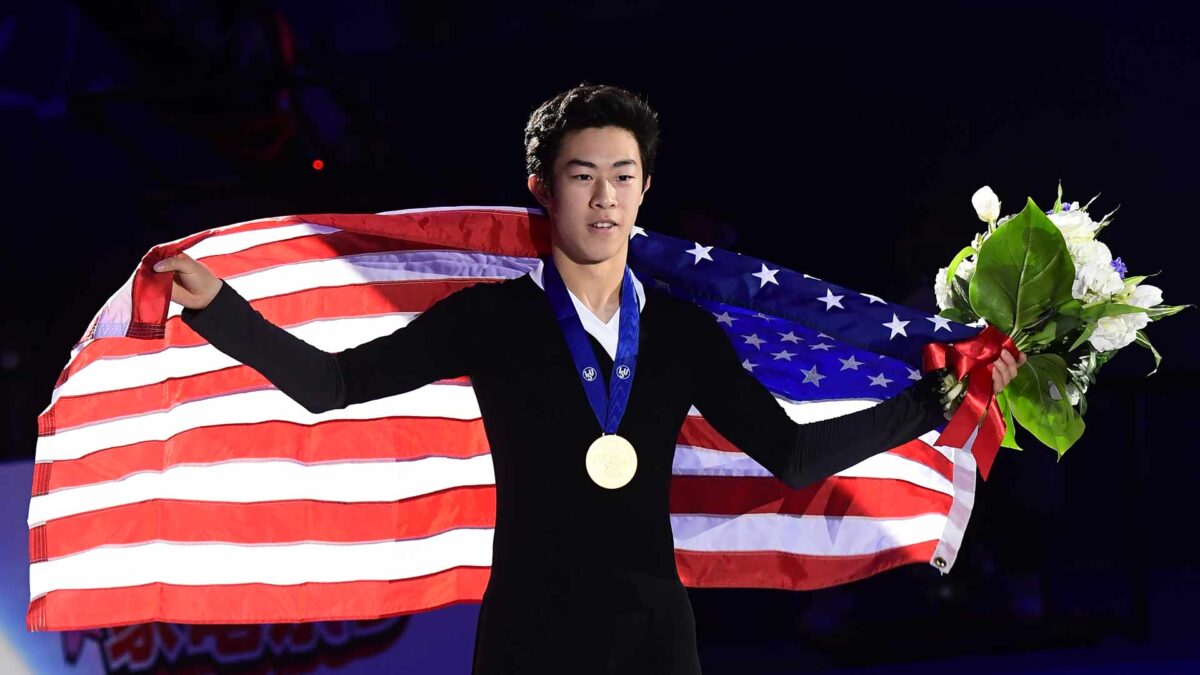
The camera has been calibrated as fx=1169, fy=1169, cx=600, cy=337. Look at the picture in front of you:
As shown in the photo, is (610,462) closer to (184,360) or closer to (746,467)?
(746,467)

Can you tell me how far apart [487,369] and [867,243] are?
174 inches

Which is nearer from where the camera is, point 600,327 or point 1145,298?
point 600,327

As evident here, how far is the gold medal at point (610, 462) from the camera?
195cm

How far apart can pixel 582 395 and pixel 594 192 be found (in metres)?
0.35

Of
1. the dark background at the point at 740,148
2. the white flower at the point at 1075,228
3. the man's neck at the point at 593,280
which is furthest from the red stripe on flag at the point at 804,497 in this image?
the dark background at the point at 740,148

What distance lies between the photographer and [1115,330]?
228 centimetres

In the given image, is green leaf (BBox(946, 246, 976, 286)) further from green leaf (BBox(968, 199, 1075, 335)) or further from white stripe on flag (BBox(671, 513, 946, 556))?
white stripe on flag (BBox(671, 513, 946, 556))

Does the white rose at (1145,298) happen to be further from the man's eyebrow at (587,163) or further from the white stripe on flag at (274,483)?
the white stripe on flag at (274,483)

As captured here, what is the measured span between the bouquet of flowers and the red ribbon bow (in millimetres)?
82

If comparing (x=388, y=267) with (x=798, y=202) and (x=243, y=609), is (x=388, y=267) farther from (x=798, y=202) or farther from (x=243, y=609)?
(x=798, y=202)

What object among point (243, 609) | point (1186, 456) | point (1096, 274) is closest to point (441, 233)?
point (243, 609)

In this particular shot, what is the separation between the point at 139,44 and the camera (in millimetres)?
5727

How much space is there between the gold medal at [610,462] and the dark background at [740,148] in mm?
3199

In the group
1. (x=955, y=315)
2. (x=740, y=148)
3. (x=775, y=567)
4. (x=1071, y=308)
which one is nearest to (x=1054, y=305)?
(x=1071, y=308)
